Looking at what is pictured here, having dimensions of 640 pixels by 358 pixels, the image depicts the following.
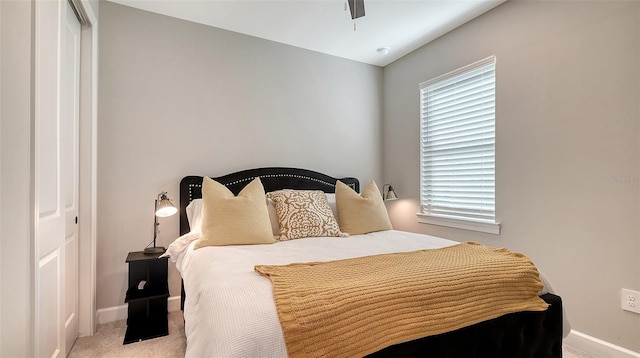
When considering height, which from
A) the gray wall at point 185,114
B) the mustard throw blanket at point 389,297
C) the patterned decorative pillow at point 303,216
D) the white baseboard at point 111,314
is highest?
the gray wall at point 185,114

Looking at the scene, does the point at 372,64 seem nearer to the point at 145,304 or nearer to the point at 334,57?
the point at 334,57

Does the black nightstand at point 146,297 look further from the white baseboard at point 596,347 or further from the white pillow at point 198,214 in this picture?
the white baseboard at point 596,347

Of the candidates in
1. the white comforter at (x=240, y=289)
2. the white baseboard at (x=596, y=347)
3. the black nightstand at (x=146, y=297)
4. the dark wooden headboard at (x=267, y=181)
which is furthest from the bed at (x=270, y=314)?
the white baseboard at (x=596, y=347)

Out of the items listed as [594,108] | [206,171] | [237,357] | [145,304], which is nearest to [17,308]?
[237,357]

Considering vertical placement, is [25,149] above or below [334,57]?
below

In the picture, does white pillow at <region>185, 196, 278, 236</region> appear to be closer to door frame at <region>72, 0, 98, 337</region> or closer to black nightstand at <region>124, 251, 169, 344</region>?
black nightstand at <region>124, 251, 169, 344</region>

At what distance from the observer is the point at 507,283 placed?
4.67ft

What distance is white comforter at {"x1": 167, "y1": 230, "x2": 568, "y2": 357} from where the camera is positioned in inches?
36.7

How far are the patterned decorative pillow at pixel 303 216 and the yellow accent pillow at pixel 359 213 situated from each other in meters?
0.12

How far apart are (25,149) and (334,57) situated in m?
2.92

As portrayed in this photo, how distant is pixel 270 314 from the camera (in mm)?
998

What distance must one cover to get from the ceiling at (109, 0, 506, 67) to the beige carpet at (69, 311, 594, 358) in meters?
2.55

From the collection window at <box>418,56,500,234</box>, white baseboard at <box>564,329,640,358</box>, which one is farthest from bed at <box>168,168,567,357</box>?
window at <box>418,56,500,234</box>

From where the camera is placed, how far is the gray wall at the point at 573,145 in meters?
1.81
